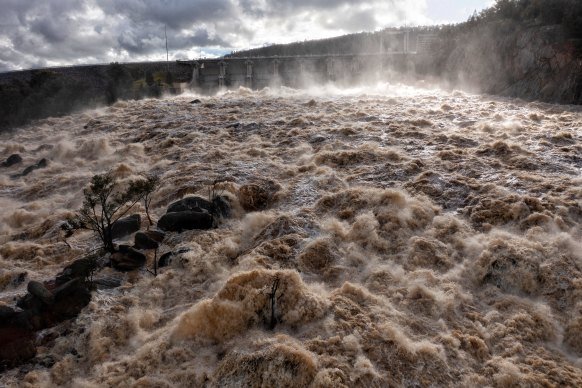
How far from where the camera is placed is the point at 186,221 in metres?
8.48

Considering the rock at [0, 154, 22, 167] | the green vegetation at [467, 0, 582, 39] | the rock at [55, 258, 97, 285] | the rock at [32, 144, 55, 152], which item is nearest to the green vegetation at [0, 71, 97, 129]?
the rock at [32, 144, 55, 152]

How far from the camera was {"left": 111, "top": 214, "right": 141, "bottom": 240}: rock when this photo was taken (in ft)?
27.8

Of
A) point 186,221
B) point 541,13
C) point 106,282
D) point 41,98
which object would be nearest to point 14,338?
point 106,282

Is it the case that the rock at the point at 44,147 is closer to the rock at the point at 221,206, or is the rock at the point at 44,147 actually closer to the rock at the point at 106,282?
the rock at the point at 221,206

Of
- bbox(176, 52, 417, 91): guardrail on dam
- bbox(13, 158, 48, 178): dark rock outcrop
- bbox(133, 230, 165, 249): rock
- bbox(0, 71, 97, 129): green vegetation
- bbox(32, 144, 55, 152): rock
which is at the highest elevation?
bbox(176, 52, 417, 91): guardrail on dam

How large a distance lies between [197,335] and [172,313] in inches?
34.4

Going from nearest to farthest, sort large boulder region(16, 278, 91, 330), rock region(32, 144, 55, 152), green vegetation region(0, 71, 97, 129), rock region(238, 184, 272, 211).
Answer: large boulder region(16, 278, 91, 330)
rock region(238, 184, 272, 211)
rock region(32, 144, 55, 152)
green vegetation region(0, 71, 97, 129)

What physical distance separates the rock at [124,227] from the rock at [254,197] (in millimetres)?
2177

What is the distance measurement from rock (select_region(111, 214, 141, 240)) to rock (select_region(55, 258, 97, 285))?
4.65ft

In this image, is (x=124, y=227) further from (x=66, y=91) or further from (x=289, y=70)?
(x=289, y=70)

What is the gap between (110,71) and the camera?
3256cm

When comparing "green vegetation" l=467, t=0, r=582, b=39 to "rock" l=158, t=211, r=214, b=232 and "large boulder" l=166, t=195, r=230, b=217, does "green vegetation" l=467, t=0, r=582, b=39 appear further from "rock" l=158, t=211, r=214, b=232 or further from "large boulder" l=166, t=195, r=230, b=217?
"rock" l=158, t=211, r=214, b=232

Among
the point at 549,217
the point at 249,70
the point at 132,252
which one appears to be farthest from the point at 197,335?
the point at 249,70

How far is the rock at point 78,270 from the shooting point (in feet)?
22.5
